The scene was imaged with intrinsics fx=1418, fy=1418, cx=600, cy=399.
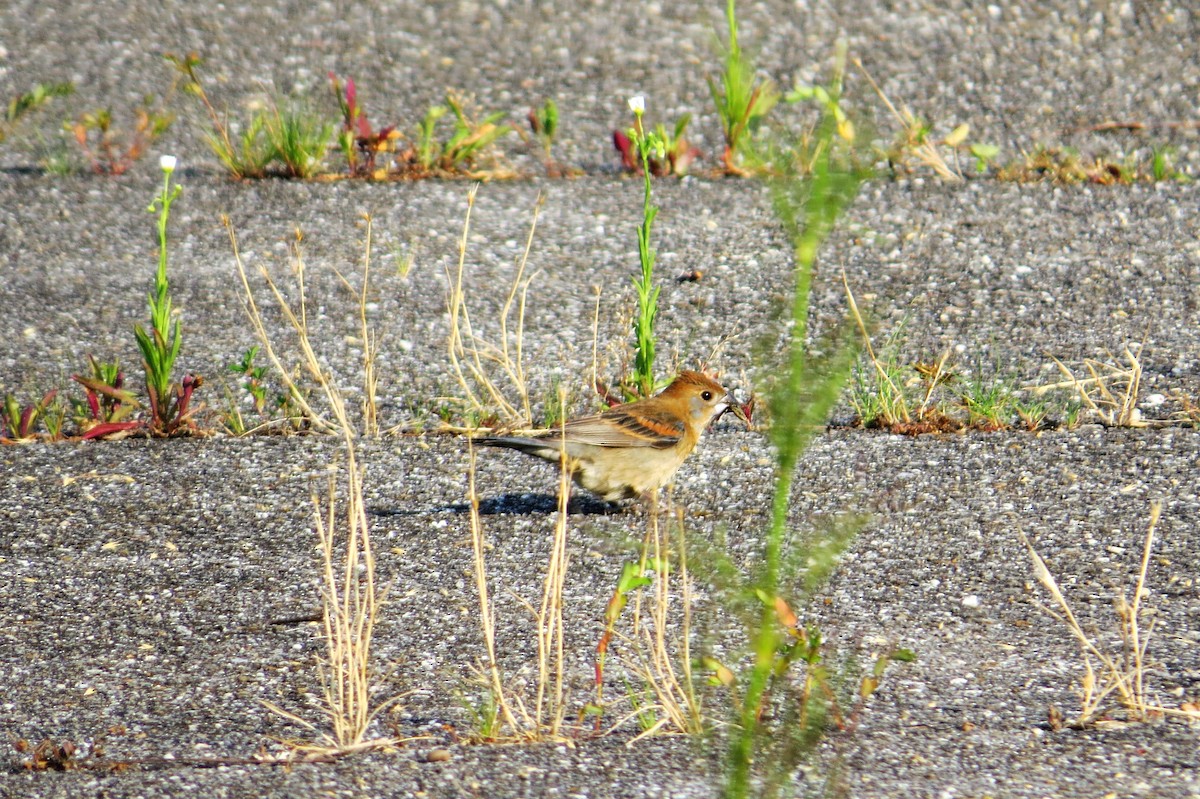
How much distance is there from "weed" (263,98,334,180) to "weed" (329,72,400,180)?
12 centimetres

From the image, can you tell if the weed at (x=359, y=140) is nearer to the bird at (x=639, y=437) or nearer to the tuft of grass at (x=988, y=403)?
the bird at (x=639, y=437)

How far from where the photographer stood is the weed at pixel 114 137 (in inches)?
326

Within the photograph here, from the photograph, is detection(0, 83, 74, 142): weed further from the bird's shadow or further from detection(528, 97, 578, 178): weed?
the bird's shadow

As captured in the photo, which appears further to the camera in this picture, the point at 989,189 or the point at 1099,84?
the point at 1099,84

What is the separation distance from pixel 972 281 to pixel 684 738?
3942 millimetres

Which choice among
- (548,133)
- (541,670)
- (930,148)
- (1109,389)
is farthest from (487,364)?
(930,148)

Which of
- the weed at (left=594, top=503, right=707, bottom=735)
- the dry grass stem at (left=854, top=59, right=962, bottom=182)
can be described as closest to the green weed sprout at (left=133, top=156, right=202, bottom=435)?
the weed at (left=594, top=503, right=707, bottom=735)

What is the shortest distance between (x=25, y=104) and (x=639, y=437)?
5.31 m

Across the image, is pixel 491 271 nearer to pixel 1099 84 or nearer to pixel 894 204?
pixel 894 204

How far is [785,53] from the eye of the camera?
9430mm

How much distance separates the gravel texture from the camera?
359 centimetres

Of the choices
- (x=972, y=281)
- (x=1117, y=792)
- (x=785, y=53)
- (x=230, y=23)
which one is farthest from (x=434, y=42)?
(x=1117, y=792)

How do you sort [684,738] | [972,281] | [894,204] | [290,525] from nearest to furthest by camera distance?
1. [684,738]
2. [290,525]
3. [972,281]
4. [894,204]

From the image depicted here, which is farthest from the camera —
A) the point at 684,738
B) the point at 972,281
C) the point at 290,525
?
the point at 972,281
